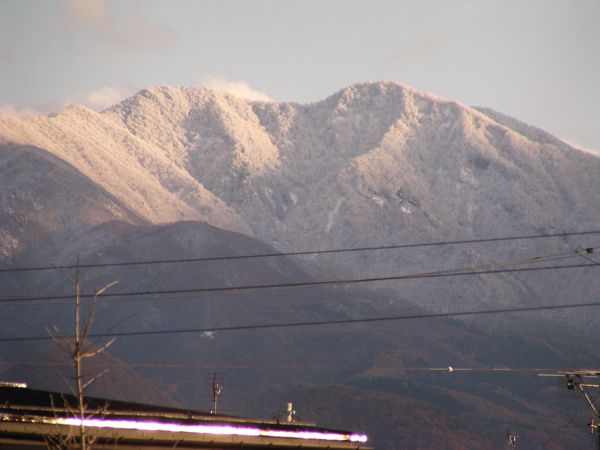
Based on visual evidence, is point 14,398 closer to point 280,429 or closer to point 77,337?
point 280,429

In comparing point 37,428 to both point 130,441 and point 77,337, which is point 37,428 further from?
point 77,337

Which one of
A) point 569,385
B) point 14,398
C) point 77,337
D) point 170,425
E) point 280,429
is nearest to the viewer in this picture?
point 77,337

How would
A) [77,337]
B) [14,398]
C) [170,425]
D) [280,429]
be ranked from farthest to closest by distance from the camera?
[14,398] < [280,429] < [170,425] < [77,337]

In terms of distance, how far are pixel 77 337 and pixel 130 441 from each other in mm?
15975

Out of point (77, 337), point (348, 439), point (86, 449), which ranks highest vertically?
point (348, 439)

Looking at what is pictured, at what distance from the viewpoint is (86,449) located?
43594 mm

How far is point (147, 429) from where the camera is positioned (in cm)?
5791

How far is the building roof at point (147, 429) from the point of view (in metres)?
55.5

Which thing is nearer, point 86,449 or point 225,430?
point 86,449

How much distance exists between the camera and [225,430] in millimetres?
60625

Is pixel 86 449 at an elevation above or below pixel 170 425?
below

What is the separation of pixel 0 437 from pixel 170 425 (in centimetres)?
750

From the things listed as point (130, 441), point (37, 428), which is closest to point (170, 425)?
point (130, 441)

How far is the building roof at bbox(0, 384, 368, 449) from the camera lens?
5547cm
